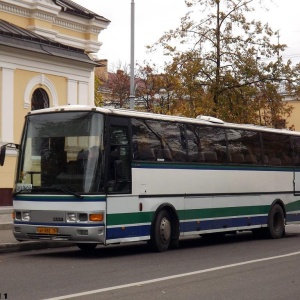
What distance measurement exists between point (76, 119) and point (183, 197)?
3728 millimetres

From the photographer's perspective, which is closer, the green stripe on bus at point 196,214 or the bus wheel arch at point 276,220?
the green stripe on bus at point 196,214

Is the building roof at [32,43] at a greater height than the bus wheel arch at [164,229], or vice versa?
the building roof at [32,43]

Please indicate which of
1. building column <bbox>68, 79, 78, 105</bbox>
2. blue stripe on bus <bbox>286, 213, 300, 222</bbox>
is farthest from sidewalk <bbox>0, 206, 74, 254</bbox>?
building column <bbox>68, 79, 78, 105</bbox>

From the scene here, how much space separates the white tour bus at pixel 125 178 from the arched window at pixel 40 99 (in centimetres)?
1182

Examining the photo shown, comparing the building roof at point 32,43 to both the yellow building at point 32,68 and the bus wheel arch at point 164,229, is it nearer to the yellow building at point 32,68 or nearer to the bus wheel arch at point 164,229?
the yellow building at point 32,68

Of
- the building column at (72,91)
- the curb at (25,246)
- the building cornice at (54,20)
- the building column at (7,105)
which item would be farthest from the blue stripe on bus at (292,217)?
the building cornice at (54,20)

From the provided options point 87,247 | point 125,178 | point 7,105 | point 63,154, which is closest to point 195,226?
point 87,247

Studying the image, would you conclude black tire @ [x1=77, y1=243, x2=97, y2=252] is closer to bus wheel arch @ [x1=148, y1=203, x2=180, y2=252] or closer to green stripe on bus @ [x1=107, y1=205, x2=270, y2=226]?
bus wheel arch @ [x1=148, y1=203, x2=180, y2=252]

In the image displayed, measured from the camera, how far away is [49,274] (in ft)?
45.1

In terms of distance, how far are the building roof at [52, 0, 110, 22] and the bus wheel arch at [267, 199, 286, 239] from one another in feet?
58.7

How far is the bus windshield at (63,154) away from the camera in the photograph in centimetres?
1645

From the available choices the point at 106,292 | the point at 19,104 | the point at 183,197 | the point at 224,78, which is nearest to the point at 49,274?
→ the point at 106,292

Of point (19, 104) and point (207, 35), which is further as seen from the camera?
point (207, 35)

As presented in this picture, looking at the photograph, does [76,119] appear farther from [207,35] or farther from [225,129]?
[207,35]
